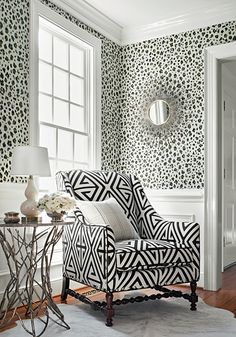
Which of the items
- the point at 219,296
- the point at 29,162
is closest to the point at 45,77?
the point at 29,162

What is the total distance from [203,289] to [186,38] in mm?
2581

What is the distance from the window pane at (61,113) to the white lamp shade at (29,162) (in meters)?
1.11

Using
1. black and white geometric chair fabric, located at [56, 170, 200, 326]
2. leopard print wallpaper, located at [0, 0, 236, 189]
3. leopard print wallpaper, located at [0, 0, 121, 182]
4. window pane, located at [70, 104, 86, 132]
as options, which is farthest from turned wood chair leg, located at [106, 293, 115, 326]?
window pane, located at [70, 104, 86, 132]

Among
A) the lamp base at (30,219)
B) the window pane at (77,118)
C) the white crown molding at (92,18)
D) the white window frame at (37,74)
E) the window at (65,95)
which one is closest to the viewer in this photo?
the lamp base at (30,219)

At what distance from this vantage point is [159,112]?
4551 mm

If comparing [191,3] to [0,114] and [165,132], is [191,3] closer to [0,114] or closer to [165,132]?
[165,132]

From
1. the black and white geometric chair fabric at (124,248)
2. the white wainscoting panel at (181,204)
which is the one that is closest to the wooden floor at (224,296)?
the white wainscoting panel at (181,204)

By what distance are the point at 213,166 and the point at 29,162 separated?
1.98 m

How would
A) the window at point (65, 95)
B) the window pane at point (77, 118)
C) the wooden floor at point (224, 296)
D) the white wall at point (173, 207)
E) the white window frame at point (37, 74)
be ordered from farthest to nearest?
the window pane at point (77, 118) → the window at point (65, 95) → the white wall at point (173, 207) → the white window frame at point (37, 74) → the wooden floor at point (224, 296)

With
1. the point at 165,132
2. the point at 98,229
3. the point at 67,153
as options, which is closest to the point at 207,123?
the point at 165,132

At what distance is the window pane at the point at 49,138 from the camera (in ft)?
12.6

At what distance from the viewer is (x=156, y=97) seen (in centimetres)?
457

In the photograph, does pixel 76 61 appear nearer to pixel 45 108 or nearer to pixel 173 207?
pixel 45 108

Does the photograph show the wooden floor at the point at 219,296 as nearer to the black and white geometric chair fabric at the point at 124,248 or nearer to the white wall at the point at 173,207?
the white wall at the point at 173,207
